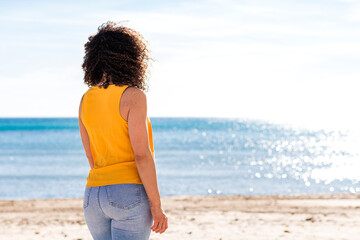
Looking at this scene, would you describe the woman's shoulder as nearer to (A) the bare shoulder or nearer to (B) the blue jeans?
(A) the bare shoulder

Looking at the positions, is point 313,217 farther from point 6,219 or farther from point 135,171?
point 135,171

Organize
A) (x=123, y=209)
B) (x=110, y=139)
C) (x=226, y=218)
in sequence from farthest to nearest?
1. (x=226, y=218)
2. (x=110, y=139)
3. (x=123, y=209)

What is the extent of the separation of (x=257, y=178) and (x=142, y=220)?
68.5 ft

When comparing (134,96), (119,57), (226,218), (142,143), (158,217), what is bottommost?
(226,218)

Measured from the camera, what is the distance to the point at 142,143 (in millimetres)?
2051

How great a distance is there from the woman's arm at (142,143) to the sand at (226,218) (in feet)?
15.9

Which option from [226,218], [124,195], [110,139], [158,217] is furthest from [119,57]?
[226,218]

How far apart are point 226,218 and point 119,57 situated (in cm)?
669

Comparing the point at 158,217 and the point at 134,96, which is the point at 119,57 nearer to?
the point at 134,96

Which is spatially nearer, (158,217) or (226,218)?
(158,217)

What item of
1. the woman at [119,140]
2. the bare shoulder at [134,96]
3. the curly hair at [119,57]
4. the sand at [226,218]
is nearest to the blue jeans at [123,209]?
the woman at [119,140]

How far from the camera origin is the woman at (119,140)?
2.04m

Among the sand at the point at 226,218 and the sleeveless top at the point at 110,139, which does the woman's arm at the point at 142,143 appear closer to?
the sleeveless top at the point at 110,139

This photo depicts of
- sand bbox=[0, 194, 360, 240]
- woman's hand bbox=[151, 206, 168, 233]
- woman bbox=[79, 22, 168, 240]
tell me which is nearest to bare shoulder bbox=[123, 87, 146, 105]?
woman bbox=[79, 22, 168, 240]
